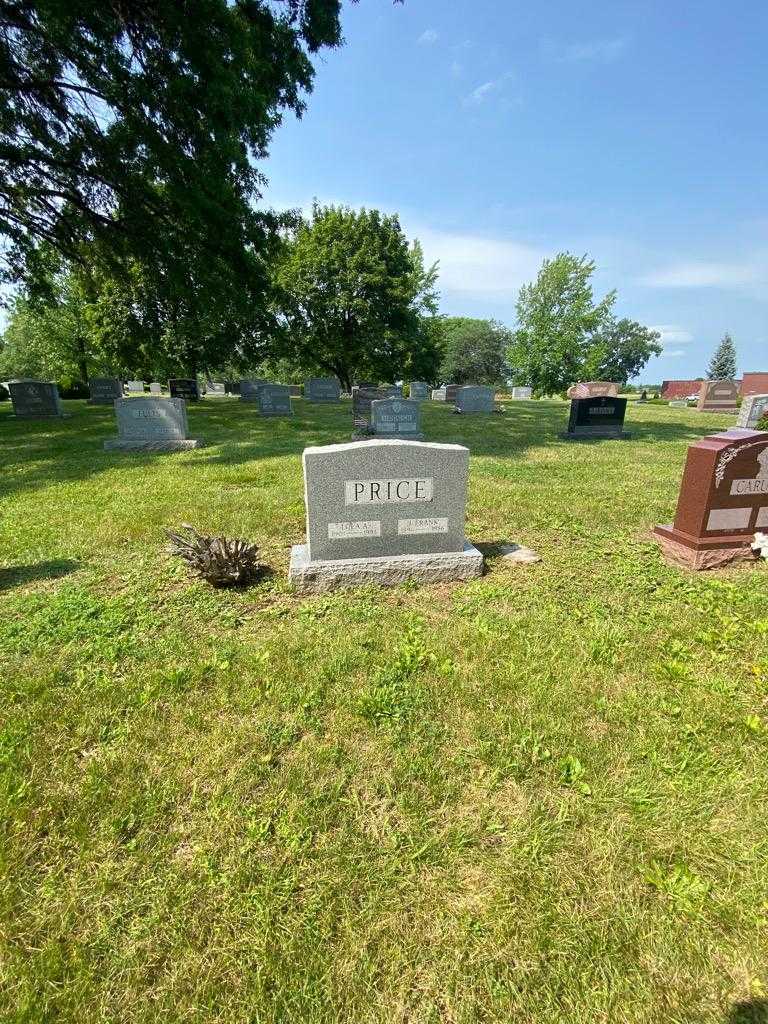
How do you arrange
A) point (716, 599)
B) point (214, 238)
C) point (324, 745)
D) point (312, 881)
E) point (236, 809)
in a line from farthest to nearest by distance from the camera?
point (214, 238)
point (716, 599)
point (324, 745)
point (236, 809)
point (312, 881)

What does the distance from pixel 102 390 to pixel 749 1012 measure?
27485 millimetres

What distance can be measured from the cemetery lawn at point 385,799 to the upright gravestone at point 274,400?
1428 centimetres

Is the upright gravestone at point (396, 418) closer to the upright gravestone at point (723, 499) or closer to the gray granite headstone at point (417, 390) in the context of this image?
the upright gravestone at point (723, 499)

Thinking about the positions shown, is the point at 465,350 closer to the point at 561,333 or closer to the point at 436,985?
the point at 561,333

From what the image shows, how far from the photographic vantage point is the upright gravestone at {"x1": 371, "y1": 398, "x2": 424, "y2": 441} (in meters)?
12.5

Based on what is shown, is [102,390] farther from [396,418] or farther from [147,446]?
[396,418]

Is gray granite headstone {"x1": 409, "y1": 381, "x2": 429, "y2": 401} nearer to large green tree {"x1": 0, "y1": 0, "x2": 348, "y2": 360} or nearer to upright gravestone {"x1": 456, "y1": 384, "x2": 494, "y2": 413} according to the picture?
upright gravestone {"x1": 456, "y1": 384, "x2": 494, "y2": 413}

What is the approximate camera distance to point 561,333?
27781mm

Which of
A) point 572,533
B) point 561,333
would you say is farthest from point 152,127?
point 561,333

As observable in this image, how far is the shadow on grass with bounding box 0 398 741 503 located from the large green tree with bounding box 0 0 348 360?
407cm

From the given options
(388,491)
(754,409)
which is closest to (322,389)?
(754,409)

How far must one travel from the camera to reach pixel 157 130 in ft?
31.8

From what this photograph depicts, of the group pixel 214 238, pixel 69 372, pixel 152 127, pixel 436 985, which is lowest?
pixel 436 985

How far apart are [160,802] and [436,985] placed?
1346 mm
